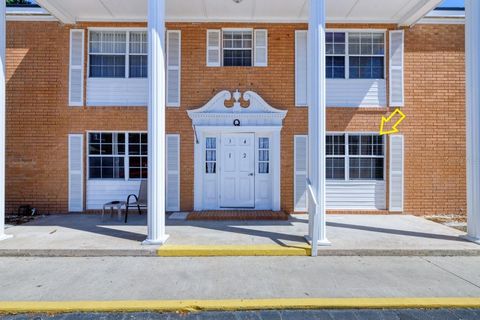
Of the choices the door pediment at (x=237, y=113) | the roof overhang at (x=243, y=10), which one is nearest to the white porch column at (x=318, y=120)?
the roof overhang at (x=243, y=10)

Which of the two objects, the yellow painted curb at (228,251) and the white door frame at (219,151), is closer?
the yellow painted curb at (228,251)

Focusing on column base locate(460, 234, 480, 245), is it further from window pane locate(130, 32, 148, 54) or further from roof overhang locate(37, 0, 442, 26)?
window pane locate(130, 32, 148, 54)

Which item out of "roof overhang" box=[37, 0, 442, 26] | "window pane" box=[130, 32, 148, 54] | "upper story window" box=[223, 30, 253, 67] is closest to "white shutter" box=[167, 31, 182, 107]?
"roof overhang" box=[37, 0, 442, 26]

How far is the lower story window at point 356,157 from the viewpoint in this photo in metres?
9.44

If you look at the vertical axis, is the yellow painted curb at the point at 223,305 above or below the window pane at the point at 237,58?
below

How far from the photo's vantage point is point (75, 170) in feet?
30.4

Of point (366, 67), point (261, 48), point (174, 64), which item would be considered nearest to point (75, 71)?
point (174, 64)

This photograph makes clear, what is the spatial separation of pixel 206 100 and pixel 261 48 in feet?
7.33

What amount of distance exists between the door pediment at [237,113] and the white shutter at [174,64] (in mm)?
699

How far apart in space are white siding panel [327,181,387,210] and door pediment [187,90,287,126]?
8.43 ft

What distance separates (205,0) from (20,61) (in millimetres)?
5724

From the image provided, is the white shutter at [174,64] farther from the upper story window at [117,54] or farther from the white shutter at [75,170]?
the white shutter at [75,170]

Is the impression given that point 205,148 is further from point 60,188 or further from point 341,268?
point 341,268

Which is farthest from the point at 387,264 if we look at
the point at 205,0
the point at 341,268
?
the point at 205,0
